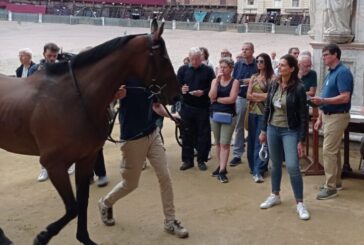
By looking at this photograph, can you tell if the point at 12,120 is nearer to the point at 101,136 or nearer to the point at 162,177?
the point at 101,136

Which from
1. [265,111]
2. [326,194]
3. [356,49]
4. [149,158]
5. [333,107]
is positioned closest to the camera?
[149,158]

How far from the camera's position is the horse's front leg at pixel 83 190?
4.70 m

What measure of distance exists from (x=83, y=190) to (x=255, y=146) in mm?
3145

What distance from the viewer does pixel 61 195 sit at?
4480 millimetres

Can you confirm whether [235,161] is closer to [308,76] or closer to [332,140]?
[308,76]

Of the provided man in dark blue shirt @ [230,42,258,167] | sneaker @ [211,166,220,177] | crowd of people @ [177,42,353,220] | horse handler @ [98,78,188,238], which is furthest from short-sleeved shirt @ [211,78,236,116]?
horse handler @ [98,78,188,238]

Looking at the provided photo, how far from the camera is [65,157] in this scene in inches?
174

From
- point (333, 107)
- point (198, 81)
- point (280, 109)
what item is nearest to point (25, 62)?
point (198, 81)

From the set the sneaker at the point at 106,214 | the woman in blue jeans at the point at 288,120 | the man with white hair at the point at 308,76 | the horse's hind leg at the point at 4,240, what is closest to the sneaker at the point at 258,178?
the woman in blue jeans at the point at 288,120

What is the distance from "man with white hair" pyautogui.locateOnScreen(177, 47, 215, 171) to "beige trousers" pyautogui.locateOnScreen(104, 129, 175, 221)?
2.26 meters

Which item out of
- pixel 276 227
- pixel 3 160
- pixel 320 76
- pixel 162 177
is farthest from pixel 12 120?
pixel 320 76

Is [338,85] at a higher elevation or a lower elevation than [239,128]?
higher

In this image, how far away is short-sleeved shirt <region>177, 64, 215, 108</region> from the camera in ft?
24.3

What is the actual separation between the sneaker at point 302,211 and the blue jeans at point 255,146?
58.1 inches
